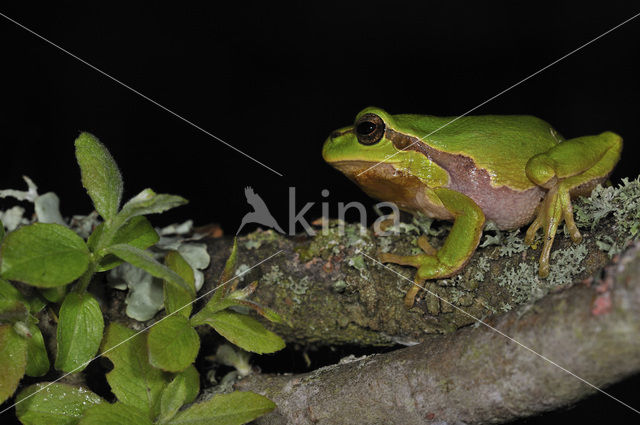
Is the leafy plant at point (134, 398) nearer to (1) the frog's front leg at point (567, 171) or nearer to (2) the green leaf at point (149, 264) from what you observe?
(2) the green leaf at point (149, 264)

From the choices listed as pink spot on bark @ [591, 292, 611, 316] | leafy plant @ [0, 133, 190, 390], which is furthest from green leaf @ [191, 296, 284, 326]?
pink spot on bark @ [591, 292, 611, 316]

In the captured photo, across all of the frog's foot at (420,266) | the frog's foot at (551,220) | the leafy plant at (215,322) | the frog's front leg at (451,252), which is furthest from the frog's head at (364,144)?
the leafy plant at (215,322)

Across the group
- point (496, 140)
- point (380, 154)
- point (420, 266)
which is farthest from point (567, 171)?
point (380, 154)

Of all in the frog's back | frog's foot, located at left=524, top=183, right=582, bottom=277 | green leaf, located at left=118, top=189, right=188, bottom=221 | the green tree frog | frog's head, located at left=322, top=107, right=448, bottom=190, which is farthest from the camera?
frog's head, located at left=322, top=107, right=448, bottom=190

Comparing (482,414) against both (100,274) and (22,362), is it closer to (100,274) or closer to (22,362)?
(22,362)

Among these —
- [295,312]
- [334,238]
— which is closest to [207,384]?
[295,312]

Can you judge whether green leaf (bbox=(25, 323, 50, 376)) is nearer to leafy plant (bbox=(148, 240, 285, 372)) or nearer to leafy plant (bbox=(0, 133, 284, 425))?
leafy plant (bbox=(0, 133, 284, 425))
